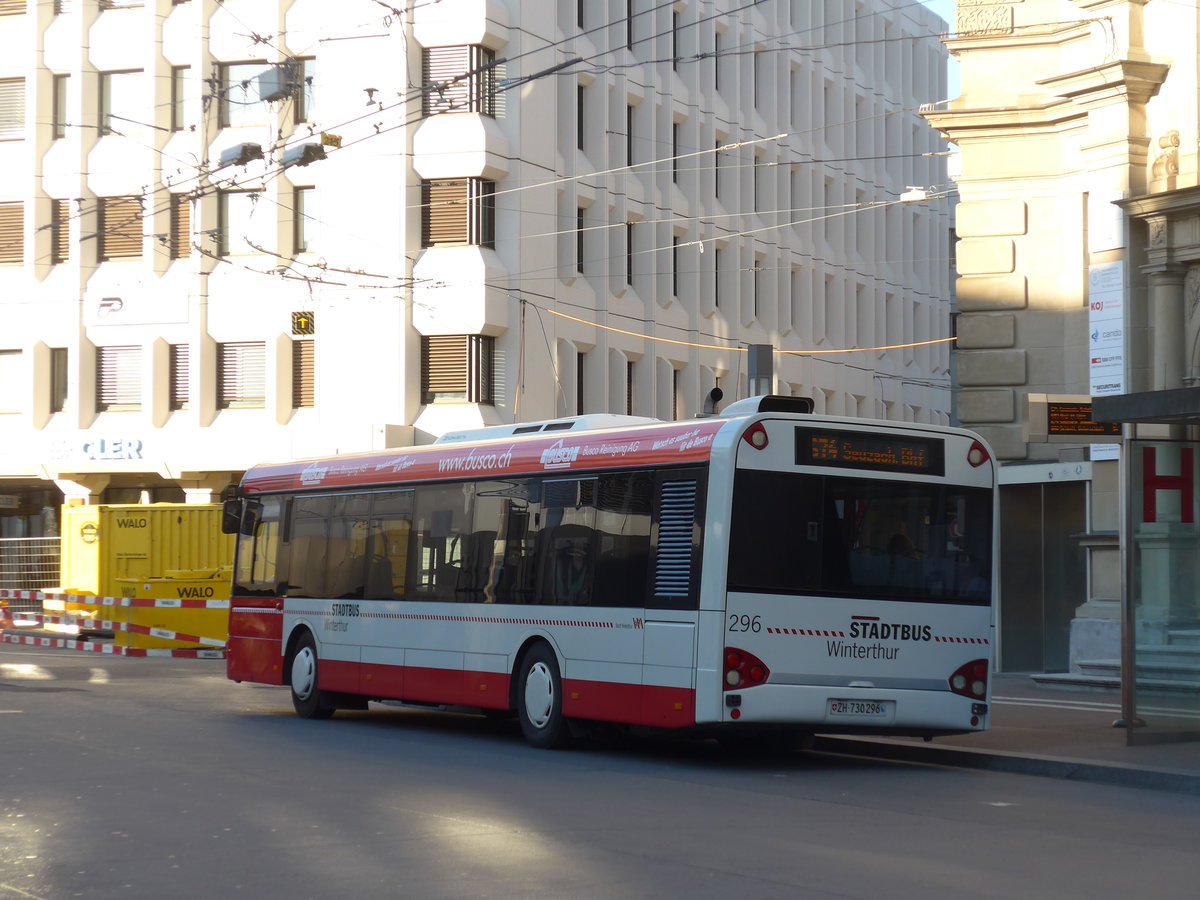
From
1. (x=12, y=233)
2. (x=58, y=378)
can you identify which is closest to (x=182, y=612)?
(x=58, y=378)

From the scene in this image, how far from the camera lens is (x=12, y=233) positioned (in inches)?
1845

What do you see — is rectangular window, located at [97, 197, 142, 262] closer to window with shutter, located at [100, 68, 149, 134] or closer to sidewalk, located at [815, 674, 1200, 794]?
window with shutter, located at [100, 68, 149, 134]

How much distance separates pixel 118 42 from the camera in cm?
A: 4600

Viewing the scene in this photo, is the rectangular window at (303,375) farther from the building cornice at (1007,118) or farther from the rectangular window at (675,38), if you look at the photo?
the building cornice at (1007,118)

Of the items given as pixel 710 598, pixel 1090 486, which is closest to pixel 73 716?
pixel 710 598

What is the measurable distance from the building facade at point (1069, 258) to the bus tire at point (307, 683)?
8253 millimetres

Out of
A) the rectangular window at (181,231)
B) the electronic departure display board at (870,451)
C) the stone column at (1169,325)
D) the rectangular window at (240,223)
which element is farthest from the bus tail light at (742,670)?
the rectangular window at (181,231)

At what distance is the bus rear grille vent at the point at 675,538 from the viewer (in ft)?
45.2

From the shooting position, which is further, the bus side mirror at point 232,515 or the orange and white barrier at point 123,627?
the orange and white barrier at point 123,627

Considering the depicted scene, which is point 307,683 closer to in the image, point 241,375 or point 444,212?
point 444,212

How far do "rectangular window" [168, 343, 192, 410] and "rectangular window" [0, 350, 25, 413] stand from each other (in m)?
4.46

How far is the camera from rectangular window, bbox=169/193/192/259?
147 feet

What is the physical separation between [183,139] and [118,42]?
337 centimetres

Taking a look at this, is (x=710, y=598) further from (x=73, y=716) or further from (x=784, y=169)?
(x=784, y=169)
